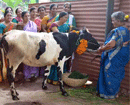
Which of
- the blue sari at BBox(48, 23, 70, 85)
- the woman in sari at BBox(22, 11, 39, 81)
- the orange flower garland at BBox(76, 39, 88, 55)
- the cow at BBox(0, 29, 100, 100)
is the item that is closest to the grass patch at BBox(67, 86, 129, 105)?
the cow at BBox(0, 29, 100, 100)

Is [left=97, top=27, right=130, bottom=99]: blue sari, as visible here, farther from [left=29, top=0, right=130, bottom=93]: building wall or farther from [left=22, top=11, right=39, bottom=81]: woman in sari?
[left=22, top=11, right=39, bottom=81]: woman in sari

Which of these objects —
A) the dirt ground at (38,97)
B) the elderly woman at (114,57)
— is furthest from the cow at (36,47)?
the elderly woman at (114,57)

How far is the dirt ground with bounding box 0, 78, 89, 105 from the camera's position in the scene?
4082 mm

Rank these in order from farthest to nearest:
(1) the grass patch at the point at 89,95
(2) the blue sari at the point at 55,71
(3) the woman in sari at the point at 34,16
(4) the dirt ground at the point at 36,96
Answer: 1. (3) the woman in sari at the point at 34,16
2. (2) the blue sari at the point at 55,71
3. (1) the grass patch at the point at 89,95
4. (4) the dirt ground at the point at 36,96

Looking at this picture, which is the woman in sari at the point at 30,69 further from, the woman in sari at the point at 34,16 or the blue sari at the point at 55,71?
the blue sari at the point at 55,71

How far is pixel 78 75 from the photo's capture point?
5.21 metres

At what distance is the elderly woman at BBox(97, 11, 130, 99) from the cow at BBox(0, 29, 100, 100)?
0.79 meters

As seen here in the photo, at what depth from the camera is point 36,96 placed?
449cm

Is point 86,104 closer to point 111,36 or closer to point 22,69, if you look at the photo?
point 111,36

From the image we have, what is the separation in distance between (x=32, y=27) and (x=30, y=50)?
3.99 feet

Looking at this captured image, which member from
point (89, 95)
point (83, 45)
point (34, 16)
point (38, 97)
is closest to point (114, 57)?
point (83, 45)

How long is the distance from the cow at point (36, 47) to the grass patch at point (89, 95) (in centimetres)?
35

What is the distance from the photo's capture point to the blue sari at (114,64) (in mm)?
3967

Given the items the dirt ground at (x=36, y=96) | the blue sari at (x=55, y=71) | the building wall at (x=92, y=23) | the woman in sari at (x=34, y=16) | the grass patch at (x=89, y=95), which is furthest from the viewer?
the woman in sari at (x=34, y=16)
